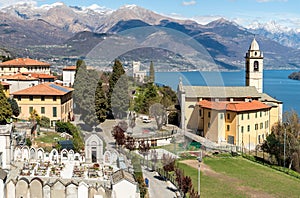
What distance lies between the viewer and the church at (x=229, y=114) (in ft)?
101

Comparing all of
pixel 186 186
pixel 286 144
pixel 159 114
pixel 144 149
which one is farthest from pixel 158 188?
pixel 159 114

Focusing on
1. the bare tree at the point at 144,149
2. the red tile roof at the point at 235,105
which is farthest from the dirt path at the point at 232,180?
the red tile roof at the point at 235,105

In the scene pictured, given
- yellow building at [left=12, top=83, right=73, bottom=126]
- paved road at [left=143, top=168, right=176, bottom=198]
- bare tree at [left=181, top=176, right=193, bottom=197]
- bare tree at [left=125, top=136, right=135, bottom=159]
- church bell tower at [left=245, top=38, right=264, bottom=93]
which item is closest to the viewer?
bare tree at [left=181, top=176, right=193, bottom=197]

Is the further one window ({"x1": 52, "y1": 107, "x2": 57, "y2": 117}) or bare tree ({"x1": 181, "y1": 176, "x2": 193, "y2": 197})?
window ({"x1": 52, "y1": 107, "x2": 57, "y2": 117})

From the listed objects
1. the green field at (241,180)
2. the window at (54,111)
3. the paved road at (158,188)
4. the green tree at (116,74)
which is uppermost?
the green tree at (116,74)

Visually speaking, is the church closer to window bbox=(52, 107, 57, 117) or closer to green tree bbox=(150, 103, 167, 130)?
green tree bbox=(150, 103, 167, 130)

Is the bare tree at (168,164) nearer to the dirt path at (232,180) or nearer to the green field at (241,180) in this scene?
the green field at (241,180)

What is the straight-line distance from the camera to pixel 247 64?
39.5 meters

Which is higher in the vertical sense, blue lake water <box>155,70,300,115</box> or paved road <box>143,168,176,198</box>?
blue lake water <box>155,70,300,115</box>

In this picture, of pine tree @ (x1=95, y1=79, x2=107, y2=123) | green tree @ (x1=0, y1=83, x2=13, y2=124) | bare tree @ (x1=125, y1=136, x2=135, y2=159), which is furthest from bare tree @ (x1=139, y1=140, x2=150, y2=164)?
green tree @ (x1=0, y1=83, x2=13, y2=124)

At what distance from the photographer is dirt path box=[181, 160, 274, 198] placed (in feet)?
61.8

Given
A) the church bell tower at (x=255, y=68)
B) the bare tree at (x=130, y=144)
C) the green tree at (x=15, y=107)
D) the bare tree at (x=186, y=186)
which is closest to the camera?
the bare tree at (x=186, y=186)

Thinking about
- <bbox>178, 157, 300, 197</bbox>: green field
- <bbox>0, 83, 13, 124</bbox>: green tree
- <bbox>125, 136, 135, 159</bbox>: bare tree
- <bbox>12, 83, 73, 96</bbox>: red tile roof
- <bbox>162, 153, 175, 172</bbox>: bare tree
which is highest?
<bbox>12, 83, 73, 96</bbox>: red tile roof

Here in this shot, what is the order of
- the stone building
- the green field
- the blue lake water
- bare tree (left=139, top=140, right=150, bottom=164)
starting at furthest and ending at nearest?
the blue lake water, bare tree (left=139, top=140, right=150, bottom=164), the green field, the stone building
